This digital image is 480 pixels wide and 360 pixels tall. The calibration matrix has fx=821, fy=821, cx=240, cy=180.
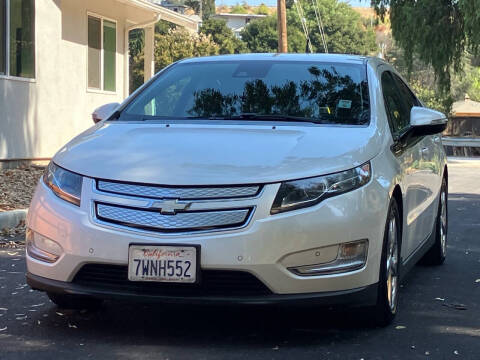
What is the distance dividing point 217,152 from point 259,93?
1093mm

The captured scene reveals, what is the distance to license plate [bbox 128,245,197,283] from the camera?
3.96m

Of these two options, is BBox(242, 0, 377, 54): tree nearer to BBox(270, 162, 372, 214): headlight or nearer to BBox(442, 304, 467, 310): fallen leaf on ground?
BBox(442, 304, 467, 310): fallen leaf on ground

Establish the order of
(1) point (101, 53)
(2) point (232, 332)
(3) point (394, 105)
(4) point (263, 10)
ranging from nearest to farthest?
(2) point (232, 332) < (3) point (394, 105) < (1) point (101, 53) < (4) point (263, 10)

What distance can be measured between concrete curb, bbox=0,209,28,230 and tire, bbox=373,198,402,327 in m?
4.96

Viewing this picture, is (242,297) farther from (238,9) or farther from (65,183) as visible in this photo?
(238,9)

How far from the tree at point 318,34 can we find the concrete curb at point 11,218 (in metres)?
68.0

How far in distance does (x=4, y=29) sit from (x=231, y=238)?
9906 millimetres

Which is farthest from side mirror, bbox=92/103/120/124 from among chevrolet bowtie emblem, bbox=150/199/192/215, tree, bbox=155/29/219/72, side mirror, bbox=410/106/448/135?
tree, bbox=155/29/219/72

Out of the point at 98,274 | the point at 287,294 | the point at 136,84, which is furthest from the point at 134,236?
the point at 136,84

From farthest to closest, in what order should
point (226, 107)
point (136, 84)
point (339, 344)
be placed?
1. point (136, 84)
2. point (226, 107)
3. point (339, 344)

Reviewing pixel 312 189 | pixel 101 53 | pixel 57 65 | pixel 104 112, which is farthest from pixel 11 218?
pixel 101 53

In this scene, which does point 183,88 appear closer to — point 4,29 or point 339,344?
point 339,344

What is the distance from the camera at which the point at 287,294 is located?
4.09 metres

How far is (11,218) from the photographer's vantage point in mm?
8719
